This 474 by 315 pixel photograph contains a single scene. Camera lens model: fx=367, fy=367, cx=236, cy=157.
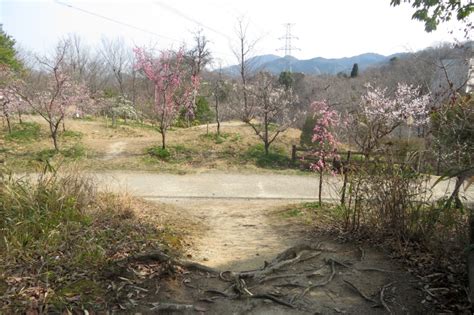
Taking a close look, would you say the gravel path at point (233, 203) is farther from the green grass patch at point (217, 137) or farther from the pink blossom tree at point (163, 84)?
the green grass patch at point (217, 137)

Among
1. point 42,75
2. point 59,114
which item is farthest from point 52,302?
point 42,75

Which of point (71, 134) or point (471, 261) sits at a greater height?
point (71, 134)

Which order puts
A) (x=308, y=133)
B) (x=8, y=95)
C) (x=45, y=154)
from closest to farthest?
1. (x=45, y=154)
2. (x=8, y=95)
3. (x=308, y=133)

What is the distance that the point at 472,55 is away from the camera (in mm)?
8812

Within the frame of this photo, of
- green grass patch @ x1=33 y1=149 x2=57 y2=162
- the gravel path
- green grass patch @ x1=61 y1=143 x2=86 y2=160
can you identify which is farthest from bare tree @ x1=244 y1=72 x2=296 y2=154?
green grass patch @ x1=33 y1=149 x2=57 y2=162

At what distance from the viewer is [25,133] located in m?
14.7

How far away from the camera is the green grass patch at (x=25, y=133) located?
1423 cm

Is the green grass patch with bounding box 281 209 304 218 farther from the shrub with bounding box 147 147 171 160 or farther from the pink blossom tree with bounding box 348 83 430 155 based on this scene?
the shrub with bounding box 147 147 171 160

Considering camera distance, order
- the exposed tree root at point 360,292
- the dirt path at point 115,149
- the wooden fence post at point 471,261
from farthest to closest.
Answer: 1. the dirt path at point 115,149
2. the exposed tree root at point 360,292
3. the wooden fence post at point 471,261

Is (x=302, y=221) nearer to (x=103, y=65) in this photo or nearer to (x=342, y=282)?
(x=342, y=282)

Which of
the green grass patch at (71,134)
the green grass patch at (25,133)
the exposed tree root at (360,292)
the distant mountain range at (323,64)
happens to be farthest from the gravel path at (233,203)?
the distant mountain range at (323,64)

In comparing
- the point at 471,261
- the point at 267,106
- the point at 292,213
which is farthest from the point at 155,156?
the point at 471,261

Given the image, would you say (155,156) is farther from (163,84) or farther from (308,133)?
(308,133)

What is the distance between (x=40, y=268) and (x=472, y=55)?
988 cm
